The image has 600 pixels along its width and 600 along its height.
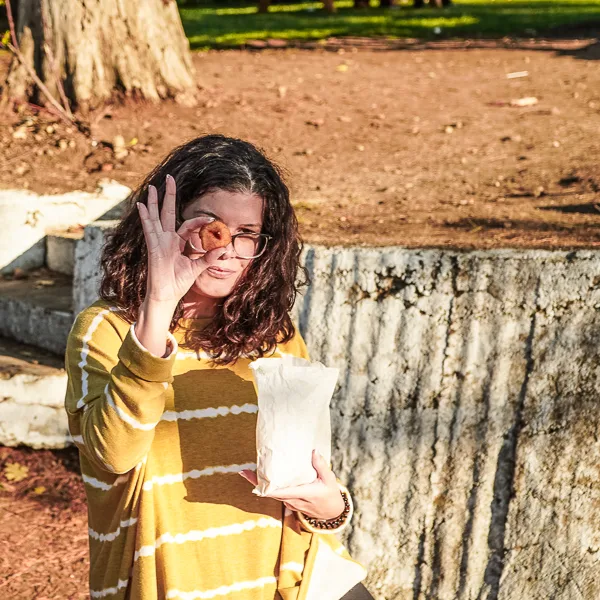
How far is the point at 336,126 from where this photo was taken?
707 centimetres

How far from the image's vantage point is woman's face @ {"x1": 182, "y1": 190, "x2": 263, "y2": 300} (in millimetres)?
2229

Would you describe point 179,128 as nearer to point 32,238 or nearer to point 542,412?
point 32,238

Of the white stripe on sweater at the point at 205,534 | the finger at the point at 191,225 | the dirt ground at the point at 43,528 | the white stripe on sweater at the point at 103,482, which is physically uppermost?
the finger at the point at 191,225

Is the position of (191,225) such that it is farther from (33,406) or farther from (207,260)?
(33,406)

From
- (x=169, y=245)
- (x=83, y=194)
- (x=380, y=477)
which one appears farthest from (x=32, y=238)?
(x=169, y=245)

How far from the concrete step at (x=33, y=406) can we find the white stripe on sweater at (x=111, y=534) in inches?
96.7

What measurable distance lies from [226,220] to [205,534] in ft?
2.46

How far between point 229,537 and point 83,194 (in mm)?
3909

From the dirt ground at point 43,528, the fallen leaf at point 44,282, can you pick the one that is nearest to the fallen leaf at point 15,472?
the dirt ground at point 43,528

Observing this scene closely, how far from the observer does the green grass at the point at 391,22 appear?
13422 mm

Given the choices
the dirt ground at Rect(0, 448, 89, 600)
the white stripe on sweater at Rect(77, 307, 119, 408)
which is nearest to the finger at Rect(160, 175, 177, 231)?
the white stripe on sweater at Rect(77, 307, 119, 408)

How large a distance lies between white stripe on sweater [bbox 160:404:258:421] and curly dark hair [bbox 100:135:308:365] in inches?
4.8

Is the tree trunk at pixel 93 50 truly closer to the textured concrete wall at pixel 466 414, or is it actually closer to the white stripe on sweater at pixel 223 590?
Answer: the textured concrete wall at pixel 466 414

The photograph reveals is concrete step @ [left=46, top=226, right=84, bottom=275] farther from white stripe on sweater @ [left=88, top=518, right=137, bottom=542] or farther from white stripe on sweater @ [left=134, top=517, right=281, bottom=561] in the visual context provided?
white stripe on sweater @ [left=134, top=517, right=281, bottom=561]
